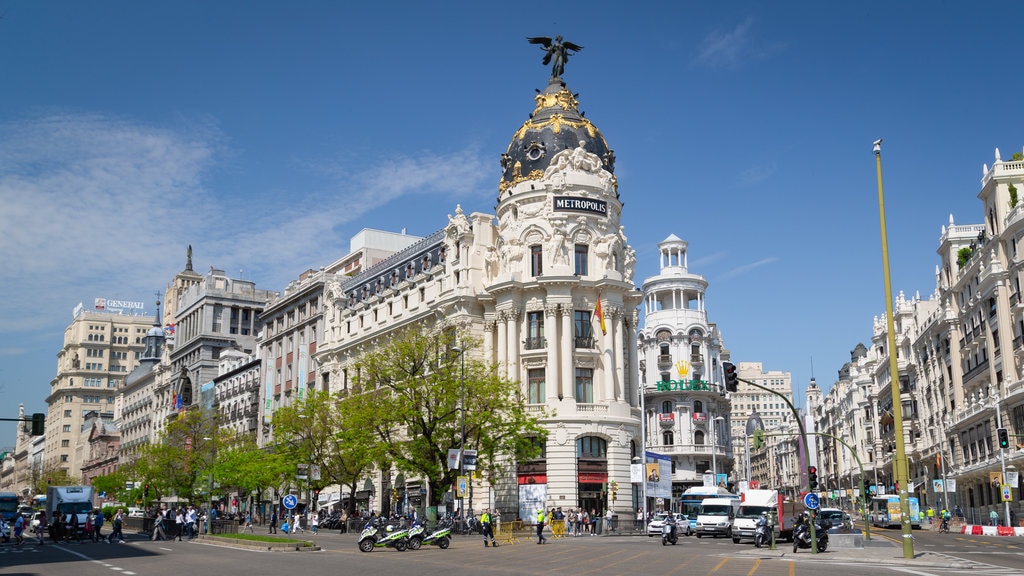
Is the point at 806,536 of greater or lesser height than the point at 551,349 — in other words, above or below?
below

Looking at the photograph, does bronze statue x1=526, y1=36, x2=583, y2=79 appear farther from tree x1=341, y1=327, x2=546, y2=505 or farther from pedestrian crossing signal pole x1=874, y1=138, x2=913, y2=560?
pedestrian crossing signal pole x1=874, y1=138, x2=913, y2=560

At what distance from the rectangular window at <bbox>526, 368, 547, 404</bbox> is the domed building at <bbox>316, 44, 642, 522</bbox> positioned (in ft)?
0.23

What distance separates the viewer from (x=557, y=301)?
65.5 metres

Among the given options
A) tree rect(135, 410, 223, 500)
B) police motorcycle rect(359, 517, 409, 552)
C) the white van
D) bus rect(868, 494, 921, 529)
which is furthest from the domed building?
tree rect(135, 410, 223, 500)

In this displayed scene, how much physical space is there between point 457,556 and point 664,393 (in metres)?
78.0

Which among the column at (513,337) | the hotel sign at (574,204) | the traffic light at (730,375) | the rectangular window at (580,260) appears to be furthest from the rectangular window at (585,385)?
the traffic light at (730,375)

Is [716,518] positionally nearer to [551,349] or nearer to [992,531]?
[551,349]

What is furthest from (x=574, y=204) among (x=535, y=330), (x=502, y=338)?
(x=502, y=338)

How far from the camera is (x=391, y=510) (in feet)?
A: 248

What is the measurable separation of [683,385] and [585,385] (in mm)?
46063

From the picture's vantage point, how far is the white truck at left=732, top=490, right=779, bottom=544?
153 feet

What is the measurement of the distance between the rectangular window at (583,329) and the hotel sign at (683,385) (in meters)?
45.2

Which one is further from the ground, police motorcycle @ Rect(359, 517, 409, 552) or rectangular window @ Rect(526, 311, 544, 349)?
rectangular window @ Rect(526, 311, 544, 349)

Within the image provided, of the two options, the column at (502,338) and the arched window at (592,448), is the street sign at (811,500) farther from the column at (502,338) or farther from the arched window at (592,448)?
the column at (502,338)
